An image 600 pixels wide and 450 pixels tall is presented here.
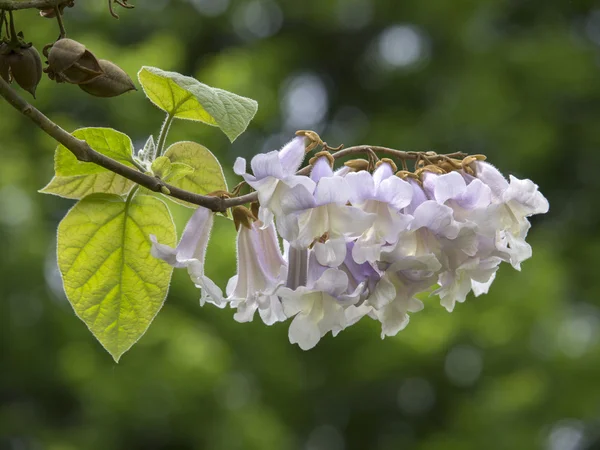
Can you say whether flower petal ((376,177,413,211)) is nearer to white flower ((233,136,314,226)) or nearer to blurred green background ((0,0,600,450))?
white flower ((233,136,314,226))

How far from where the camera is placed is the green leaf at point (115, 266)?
0.69 m

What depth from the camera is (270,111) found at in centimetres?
461

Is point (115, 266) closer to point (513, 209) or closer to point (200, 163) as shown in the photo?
point (200, 163)

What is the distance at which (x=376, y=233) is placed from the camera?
0.57 meters

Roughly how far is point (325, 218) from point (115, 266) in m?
0.21

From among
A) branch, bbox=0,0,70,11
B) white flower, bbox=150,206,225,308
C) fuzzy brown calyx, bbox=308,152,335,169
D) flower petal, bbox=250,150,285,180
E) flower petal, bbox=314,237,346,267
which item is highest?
branch, bbox=0,0,70,11

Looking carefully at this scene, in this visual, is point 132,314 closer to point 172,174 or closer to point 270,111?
point 172,174

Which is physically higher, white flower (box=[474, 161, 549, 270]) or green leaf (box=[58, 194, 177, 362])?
white flower (box=[474, 161, 549, 270])

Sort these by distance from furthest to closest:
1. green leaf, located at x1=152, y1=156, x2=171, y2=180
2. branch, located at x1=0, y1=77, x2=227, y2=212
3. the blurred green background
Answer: the blurred green background
green leaf, located at x1=152, y1=156, x2=171, y2=180
branch, located at x1=0, y1=77, x2=227, y2=212

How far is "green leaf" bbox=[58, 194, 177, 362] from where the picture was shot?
0.69 meters

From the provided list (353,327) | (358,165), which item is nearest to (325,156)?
(358,165)

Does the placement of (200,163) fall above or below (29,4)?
below

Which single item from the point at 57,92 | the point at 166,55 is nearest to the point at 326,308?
the point at 166,55

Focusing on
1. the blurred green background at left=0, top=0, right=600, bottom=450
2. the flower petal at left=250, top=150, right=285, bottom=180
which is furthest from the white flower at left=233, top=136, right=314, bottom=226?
the blurred green background at left=0, top=0, right=600, bottom=450
